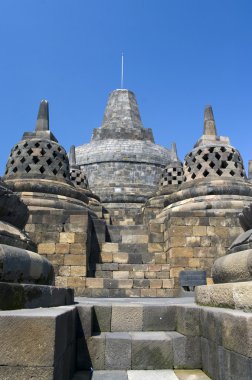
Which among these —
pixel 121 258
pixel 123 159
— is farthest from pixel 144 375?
pixel 123 159

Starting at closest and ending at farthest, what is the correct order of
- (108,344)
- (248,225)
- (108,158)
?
(108,344)
(248,225)
(108,158)

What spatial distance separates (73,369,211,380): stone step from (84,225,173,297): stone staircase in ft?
17.0

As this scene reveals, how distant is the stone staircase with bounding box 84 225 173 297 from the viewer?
8375mm

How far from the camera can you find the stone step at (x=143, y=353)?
314 centimetres

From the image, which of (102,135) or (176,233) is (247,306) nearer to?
(176,233)

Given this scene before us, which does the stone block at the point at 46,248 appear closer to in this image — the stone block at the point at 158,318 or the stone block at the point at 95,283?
the stone block at the point at 95,283

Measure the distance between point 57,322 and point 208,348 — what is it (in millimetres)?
1349

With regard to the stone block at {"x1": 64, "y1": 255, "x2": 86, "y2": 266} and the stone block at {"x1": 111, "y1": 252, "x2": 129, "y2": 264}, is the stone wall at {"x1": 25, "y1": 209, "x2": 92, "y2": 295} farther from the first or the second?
the stone block at {"x1": 111, "y1": 252, "x2": 129, "y2": 264}

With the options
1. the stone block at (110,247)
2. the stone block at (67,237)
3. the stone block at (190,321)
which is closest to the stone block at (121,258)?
the stone block at (110,247)

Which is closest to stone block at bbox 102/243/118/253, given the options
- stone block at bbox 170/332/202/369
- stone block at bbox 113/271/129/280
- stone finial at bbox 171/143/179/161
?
stone block at bbox 113/271/129/280

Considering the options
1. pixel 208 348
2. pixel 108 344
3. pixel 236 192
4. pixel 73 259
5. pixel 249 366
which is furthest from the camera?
pixel 236 192

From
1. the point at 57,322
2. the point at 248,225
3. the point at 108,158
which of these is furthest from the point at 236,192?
the point at 108,158

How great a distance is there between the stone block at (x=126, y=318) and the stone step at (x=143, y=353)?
0.42 meters

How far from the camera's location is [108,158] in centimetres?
2375
